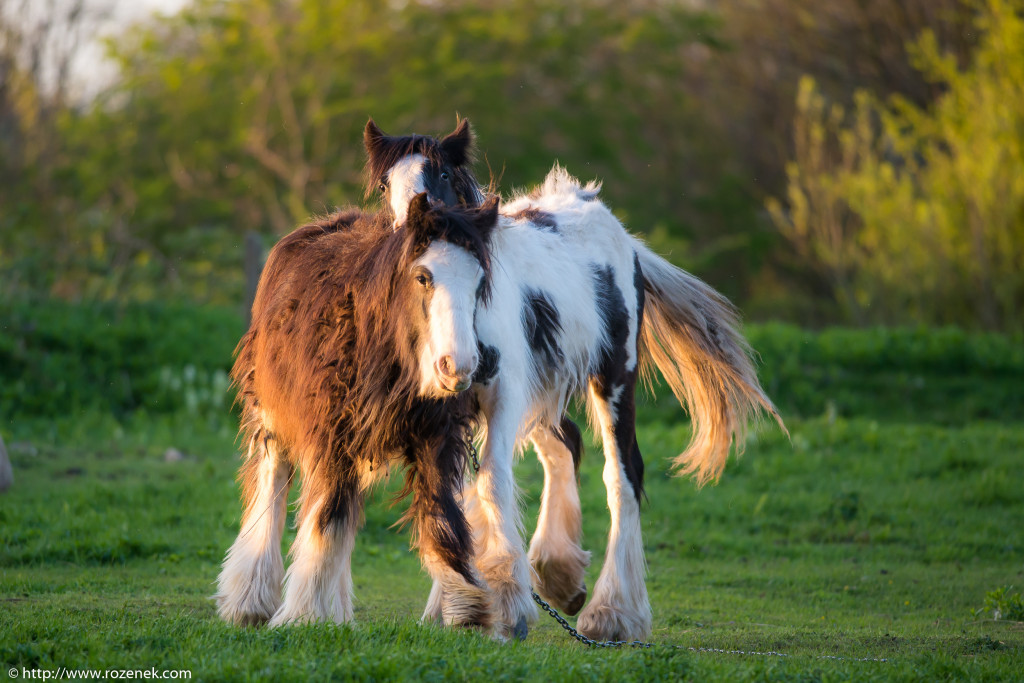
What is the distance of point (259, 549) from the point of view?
527 centimetres

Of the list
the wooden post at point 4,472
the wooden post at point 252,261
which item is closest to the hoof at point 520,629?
the wooden post at point 4,472

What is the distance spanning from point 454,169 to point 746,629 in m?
3.20

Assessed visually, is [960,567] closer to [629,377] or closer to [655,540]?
[655,540]

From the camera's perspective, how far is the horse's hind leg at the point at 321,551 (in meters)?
4.82

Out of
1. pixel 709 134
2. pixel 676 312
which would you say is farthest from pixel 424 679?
pixel 709 134

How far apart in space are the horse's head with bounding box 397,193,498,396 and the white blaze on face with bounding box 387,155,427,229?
899mm

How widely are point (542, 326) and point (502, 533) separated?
3.97 feet

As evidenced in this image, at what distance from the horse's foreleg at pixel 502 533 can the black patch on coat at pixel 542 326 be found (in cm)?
56

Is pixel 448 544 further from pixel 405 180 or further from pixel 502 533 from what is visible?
pixel 405 180

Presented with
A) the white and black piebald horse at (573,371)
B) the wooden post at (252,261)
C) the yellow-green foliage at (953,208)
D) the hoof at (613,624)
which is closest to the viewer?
the white and black piebald horse at (573,371)

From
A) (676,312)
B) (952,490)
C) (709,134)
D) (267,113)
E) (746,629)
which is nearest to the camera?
(746,629)

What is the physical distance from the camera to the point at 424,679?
12.1 feet

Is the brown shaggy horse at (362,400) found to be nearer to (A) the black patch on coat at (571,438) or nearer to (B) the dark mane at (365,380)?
(B) the dark mane at (365,380)

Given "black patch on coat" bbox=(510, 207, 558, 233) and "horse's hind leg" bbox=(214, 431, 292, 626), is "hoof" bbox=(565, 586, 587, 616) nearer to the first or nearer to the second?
"horse's hind leg" bbox=(214, 431, 292, 626)
